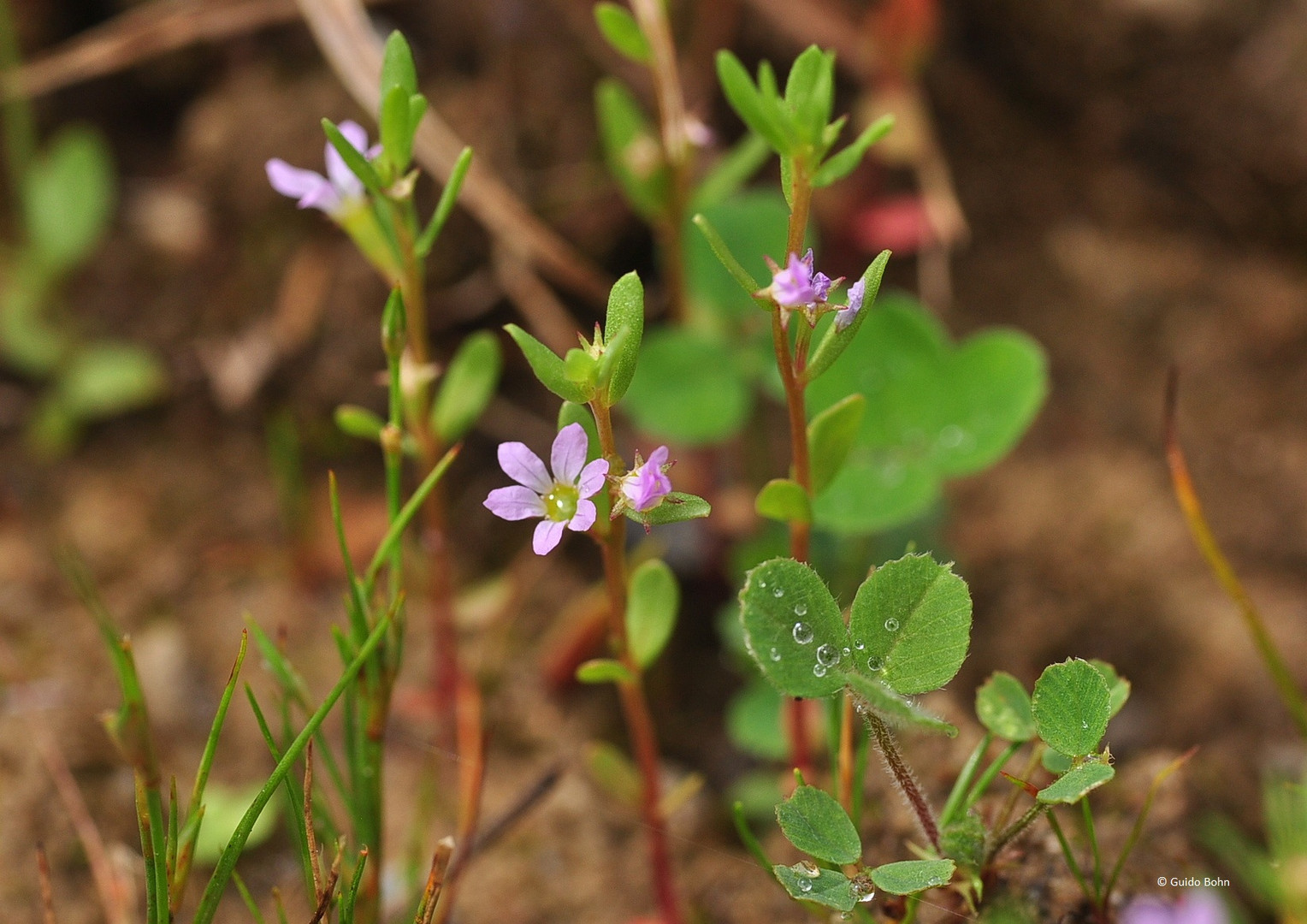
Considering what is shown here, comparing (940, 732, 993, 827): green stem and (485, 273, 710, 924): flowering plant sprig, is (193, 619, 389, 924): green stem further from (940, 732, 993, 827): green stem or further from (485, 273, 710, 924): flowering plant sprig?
(940, 732, 993, 827): green stem

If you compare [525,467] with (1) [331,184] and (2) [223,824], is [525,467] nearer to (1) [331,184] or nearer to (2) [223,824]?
(1) [331,184]

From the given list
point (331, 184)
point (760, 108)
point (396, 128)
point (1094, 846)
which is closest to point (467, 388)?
point (331, 184)

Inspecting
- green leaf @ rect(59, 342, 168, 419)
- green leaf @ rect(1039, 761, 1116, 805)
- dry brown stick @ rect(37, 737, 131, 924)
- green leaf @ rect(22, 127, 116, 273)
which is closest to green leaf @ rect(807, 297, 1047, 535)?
green leaf @ rect(1039, 761, 1116, 805)

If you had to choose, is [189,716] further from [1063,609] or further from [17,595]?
[1063,609]

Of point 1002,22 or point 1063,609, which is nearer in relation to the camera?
point 1063,609

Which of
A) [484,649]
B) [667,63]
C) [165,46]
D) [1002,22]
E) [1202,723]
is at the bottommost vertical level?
[1202,723]

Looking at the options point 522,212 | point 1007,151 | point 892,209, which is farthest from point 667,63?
point 1007,151
